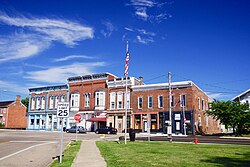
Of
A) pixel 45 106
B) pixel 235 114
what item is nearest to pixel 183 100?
pixel 235 114

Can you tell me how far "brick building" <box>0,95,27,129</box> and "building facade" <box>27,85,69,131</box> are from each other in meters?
12.0

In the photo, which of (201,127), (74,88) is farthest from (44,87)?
(201,127)

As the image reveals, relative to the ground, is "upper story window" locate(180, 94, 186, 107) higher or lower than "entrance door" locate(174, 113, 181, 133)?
higher

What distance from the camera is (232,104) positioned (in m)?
39.2

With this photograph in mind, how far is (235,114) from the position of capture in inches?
1487

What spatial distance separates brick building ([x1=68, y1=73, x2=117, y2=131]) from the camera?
52.5 m

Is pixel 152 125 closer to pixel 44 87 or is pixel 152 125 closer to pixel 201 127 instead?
pixel 201 127

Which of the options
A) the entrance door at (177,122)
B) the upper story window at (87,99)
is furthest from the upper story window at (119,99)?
the entrance door at (177,122)

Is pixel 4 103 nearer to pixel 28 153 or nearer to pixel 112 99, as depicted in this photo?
pixel 112 99

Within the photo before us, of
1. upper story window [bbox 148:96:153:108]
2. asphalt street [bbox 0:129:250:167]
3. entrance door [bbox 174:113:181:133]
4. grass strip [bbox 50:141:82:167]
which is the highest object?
upper story window [bbox 148:96:153:108]

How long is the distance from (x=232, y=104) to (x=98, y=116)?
81.3 ft

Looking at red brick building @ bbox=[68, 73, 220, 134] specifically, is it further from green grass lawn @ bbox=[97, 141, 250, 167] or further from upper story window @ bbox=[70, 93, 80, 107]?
green grass lawn @ bbox=[97, 141, 250, 167]

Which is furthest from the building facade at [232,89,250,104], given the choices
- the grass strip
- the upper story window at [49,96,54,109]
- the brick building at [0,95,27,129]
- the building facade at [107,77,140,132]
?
the brick building at [0,95,27,129]

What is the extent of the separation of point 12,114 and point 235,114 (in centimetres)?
5836
